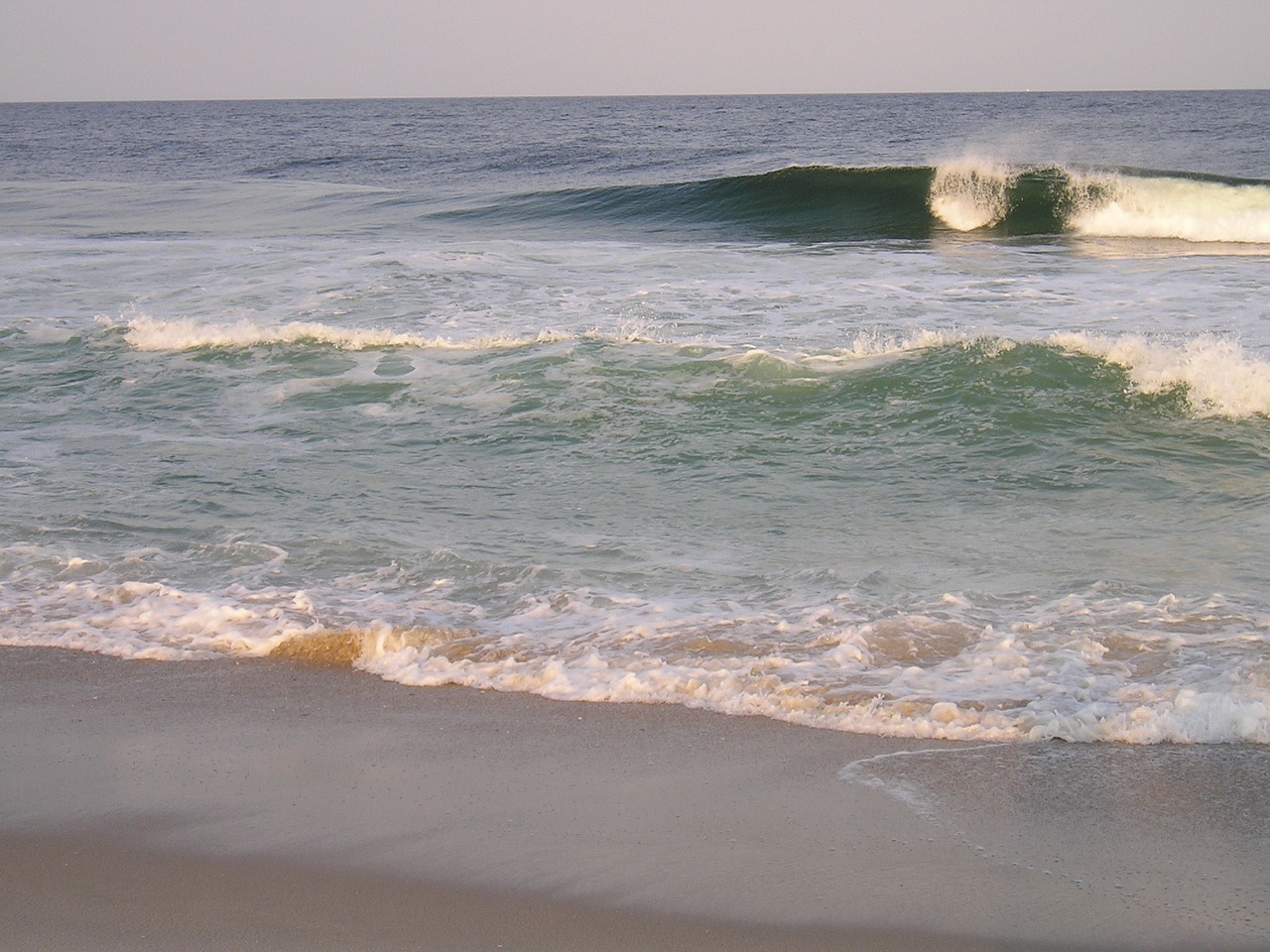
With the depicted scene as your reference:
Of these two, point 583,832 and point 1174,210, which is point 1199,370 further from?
point 1174,210

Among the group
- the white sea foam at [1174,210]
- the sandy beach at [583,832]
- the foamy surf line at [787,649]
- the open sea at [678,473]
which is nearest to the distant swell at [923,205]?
the white sea foam at [1174,210]

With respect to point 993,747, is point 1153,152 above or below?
above

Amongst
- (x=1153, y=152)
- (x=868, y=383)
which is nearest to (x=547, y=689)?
(x=868, y=383)

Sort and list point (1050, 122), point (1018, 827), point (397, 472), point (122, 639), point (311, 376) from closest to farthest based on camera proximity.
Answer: point (1018, 827) < point (122, 639) < point (397, 472) < point (311, 376) < point (1050, 122)

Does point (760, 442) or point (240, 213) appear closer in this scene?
point (760, 442)

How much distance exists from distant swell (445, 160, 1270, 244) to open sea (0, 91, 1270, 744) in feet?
7.64

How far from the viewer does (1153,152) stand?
98.5 feet

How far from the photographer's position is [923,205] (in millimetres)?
20250

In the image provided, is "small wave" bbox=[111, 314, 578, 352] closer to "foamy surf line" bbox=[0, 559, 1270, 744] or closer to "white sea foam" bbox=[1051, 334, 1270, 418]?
"white sea foam" bbox=[1051, 334, 1270, 418]

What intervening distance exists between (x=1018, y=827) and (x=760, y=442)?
4127 millimetres

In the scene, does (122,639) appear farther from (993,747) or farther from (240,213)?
(240,213)

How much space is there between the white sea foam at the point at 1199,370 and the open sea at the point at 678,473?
0.10ft

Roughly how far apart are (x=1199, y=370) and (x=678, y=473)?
11.8ft

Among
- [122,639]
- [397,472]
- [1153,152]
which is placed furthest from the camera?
[1153,152]
